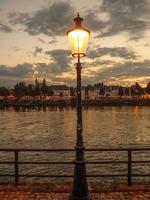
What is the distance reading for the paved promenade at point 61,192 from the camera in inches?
408

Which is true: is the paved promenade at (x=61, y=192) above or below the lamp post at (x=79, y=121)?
below

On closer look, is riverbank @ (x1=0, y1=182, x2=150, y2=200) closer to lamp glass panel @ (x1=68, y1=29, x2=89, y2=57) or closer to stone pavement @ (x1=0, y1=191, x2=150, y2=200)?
stone pavement @ (x1=0, y1=191, x2=150, y2=200)

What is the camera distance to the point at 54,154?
35219mm

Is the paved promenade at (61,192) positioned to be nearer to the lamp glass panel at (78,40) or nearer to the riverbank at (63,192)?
the riverbank at (63,192)

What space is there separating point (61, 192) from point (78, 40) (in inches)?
215

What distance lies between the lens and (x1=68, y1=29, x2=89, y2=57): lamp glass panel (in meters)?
9.03

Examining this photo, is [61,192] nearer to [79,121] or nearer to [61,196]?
[61,196]

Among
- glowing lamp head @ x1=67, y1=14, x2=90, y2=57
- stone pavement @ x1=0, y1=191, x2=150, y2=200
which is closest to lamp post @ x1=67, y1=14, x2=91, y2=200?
glowing lamp head @ x1=67, y1=14, x2=90, y2=57

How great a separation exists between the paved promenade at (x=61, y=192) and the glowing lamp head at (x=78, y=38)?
4.98m

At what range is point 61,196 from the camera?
10555mm

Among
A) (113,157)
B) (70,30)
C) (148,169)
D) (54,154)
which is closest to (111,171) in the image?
(148,169)

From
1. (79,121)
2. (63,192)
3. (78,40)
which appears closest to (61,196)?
(63,192)

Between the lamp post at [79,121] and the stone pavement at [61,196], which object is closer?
the lamp post at [79,121]

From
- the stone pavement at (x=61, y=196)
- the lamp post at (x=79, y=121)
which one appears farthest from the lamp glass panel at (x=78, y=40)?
the stone pavement at (x=61, y=196)
